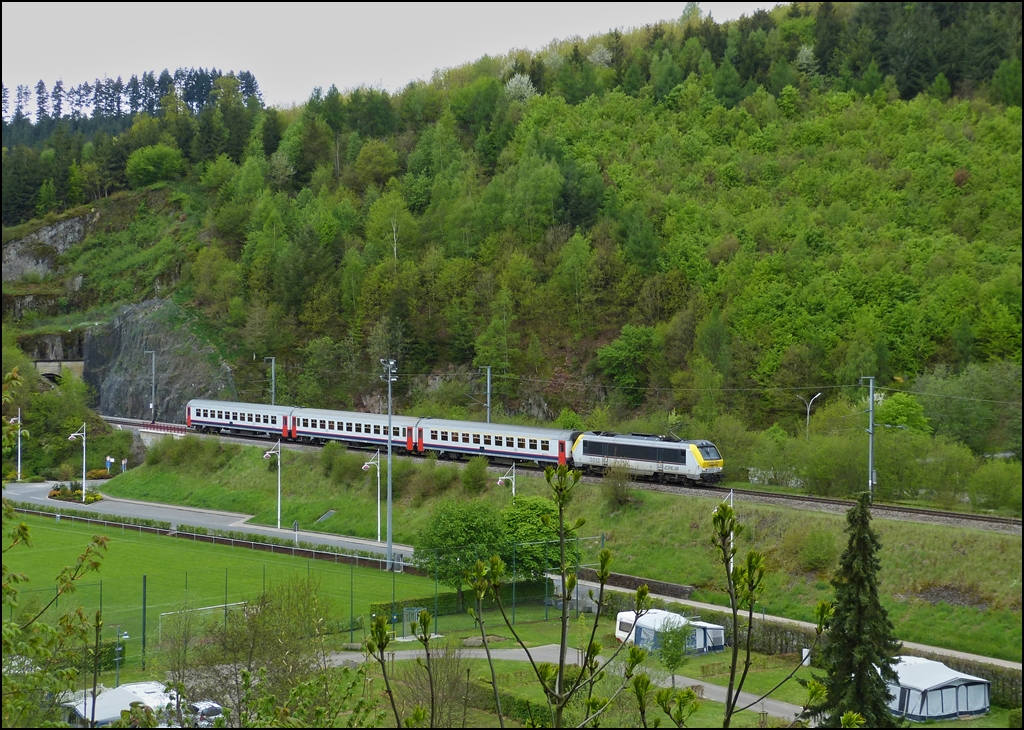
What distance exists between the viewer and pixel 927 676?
2202 centimetres

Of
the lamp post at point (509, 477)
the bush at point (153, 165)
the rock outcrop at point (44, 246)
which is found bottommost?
the lamp post at point (509, 477)

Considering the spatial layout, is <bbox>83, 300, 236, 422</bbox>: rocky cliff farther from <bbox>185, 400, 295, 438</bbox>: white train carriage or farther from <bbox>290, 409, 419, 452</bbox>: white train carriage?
<bbox>290, 409, 419, 452</bbox>: white train carriage

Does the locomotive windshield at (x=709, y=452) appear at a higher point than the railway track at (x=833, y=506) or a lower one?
higher

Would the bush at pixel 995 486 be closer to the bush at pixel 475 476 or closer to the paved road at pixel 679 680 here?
the paved road at pixel 679 680

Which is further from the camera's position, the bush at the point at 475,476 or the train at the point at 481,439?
the bush at the point at 475,476

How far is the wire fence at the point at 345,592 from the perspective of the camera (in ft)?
88.2

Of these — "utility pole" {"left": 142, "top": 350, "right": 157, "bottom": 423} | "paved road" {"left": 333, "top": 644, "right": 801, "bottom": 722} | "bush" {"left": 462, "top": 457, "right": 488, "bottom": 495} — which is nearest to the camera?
"paved road" {"left": 333, "top": 644, "right": 801, "bottom": 722}

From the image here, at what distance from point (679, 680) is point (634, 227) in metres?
43.3

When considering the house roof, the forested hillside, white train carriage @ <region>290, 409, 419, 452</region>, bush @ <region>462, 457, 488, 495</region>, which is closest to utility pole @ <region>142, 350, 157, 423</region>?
the forested hillside

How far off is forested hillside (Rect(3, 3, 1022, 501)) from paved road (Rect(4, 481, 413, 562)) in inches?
485

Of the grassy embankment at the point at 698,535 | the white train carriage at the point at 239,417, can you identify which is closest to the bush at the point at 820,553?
the grassy embankment at the point at 698,535

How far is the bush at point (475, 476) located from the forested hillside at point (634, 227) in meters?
7.97

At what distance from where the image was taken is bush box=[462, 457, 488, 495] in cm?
4172

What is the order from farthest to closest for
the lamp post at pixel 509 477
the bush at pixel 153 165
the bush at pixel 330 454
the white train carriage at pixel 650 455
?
the bush at pixel 153 165
the bush at pixel 330 454
the lamp post at pixel 509 477
the white train carriage at pixel 650 455
